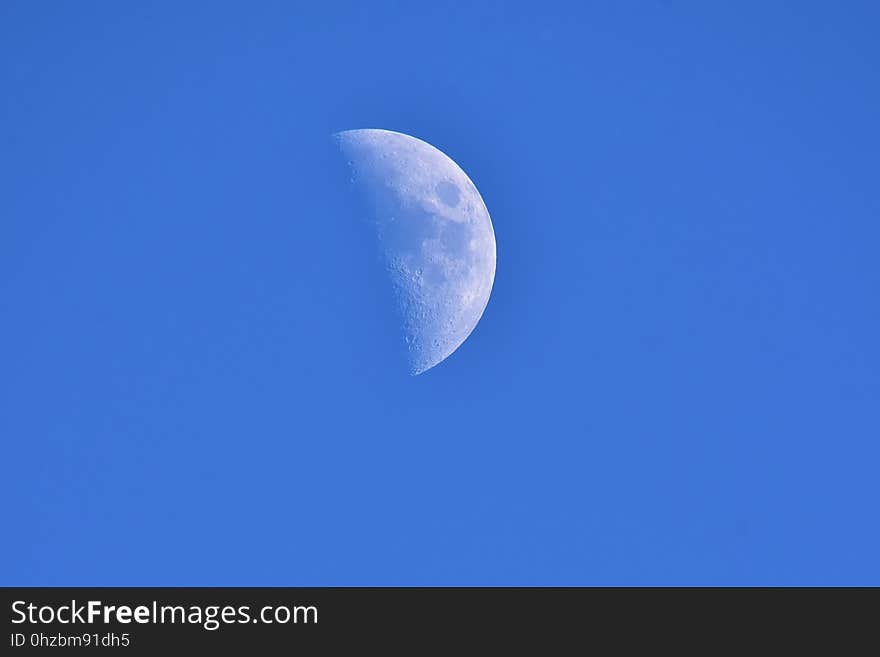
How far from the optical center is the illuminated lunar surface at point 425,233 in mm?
20047

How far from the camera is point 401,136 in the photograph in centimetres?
2105

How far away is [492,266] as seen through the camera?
21156 millimetres

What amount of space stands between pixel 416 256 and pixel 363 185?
1742 mm

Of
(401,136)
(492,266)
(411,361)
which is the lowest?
(411,361)

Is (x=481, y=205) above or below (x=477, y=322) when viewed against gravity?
above

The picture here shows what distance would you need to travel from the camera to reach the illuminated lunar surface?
20047 millimetres

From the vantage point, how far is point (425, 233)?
65.8 feet

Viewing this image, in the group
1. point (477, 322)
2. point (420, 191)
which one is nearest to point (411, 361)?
point (477, 322)
